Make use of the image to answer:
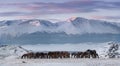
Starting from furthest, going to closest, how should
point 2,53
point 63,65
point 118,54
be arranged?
point 2,53
point 118,54
point 63,65

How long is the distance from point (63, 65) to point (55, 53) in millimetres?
39844

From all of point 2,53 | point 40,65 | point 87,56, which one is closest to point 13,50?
point 2,53

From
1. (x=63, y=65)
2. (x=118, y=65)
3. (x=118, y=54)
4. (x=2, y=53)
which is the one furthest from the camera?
(x=2, y=53)

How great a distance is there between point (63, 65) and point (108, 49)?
135 ft

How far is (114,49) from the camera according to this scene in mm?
138875

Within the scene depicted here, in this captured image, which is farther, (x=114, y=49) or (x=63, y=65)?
(x=114, y=49)

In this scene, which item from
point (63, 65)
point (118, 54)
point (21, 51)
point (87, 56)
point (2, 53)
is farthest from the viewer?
point (2, 53)

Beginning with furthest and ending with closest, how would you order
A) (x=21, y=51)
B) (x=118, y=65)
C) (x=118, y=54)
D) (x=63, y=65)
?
(x=21, y=51) → (x=118, y=54) → (x=63, y=65) → (x=118, y=65)

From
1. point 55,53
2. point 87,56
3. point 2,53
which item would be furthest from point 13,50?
point 87,56

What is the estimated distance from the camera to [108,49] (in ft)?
455

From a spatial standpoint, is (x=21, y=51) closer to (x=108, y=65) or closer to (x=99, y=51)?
(x=99, y=51)

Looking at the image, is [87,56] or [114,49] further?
[114,49]

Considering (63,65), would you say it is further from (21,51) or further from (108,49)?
(21,51)

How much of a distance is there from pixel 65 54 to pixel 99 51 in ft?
24.9
